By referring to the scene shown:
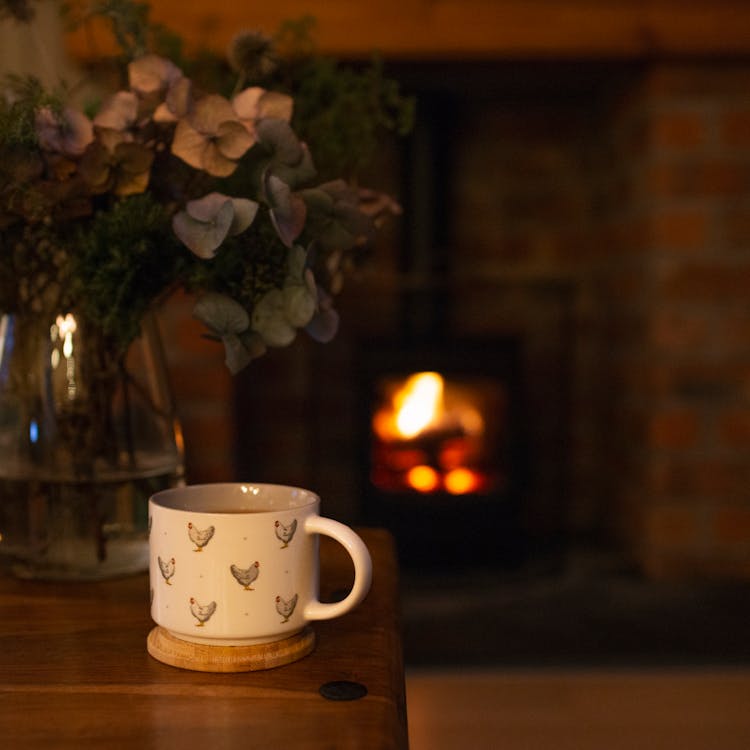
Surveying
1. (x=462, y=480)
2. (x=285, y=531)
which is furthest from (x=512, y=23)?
(x=285, y=531)

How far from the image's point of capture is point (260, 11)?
1986 millimetres

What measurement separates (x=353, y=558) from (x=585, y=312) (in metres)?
2.00

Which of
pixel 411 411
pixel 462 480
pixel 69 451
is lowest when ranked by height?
pixel 462 480

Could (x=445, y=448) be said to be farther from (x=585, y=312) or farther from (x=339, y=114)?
(x=339, y=114)

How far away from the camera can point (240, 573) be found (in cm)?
60

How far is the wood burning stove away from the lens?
2.14m

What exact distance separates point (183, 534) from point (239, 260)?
0.19 metres

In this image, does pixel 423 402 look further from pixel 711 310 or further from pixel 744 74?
pixel 744 74

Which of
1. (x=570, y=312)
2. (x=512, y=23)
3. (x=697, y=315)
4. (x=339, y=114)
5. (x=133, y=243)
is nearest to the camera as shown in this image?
(x=133, y=243)

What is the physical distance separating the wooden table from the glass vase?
0.04 m

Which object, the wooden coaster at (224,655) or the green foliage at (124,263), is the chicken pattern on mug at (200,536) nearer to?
the wooden coaster at (224,655)

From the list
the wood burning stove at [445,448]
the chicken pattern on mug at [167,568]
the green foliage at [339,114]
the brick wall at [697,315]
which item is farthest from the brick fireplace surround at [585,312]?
the chicken pattern on mug at [167,568]

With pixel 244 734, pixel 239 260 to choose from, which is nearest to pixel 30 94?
pixel 239 260

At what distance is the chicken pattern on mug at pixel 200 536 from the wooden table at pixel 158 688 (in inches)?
2.9
